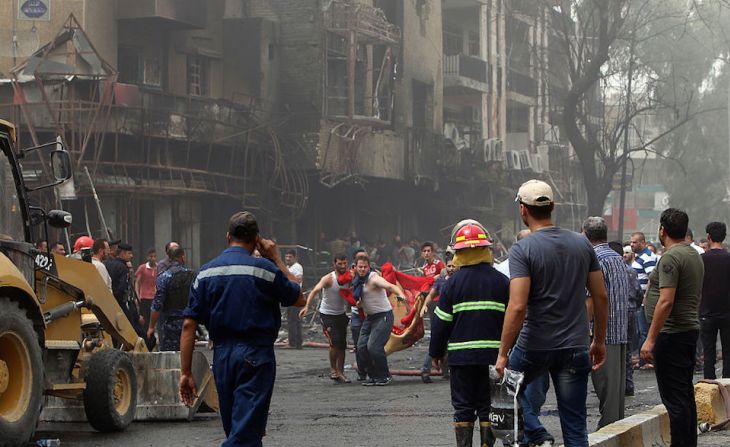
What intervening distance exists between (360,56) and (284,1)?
10.8 feet

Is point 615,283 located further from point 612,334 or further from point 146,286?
point 146,286

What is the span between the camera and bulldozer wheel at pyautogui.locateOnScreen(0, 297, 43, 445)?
31.1 feet

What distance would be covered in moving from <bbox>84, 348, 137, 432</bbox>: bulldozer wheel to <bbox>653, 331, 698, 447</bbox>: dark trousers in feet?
16.7

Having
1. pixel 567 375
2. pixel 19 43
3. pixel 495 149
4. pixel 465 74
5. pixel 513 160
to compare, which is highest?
pixel 465 74

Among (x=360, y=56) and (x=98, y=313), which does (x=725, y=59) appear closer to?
(x=360, y=56)

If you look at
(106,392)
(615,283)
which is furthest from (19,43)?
(615,283)

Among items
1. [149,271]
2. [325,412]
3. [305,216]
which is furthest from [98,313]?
A: [305,216]

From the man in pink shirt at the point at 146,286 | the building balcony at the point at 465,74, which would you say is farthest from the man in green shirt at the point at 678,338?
the building balcony at the point at 465,74

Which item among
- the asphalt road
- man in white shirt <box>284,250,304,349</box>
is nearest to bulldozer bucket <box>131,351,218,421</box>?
the asphalt road

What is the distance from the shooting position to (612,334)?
10477 mm

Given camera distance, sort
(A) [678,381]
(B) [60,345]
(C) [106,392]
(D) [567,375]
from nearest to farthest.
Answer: (D) [567,375]
(A) [678,381]
(B) [60,345]
(C) [106,392]

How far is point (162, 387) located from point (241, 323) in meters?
5.75

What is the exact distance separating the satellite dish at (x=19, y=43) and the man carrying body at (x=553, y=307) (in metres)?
25.0

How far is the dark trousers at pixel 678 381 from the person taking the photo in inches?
357
